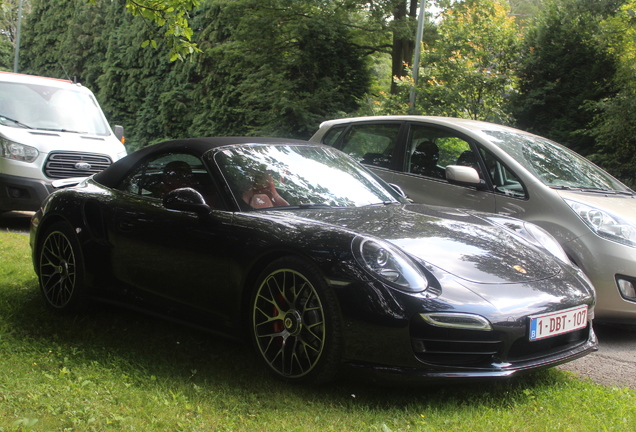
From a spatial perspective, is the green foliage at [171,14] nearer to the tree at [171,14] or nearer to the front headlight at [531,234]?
the tree at [171,14]

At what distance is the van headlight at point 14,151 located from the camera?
360 inches

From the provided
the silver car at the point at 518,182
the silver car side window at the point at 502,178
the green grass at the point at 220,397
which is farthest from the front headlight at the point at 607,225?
the green grass at the point at 220,397

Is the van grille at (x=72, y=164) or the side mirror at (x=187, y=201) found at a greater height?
the side mirror at (x=187, y=201)

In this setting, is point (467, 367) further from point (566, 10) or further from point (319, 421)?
point (566, 10)

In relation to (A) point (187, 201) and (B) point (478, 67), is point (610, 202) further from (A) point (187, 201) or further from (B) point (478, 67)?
(B) point (478, 67)

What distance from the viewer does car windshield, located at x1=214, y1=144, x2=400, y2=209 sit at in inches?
167

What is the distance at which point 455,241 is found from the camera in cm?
389

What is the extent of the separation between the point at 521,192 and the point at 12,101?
736cm

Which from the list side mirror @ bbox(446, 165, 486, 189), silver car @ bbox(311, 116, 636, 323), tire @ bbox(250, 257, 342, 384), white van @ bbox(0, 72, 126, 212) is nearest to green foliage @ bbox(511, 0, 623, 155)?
silver car @ bbox(311, 116, 636, 323)

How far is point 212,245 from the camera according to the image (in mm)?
4031

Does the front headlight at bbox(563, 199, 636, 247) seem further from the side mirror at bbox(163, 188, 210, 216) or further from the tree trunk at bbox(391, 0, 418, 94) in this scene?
the tree trunk at bbox(391, 0, 418, 94)

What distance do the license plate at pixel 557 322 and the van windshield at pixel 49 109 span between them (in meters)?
8.18

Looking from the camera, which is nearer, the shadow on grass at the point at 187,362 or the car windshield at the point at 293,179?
the shadow on grass at the point at 187,362

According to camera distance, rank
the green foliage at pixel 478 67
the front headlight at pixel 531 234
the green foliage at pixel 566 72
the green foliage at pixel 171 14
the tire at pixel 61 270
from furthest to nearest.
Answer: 1. the green foliage at pixel 566 72
2. the green foliage at pixel 478 67
3. the green foliage at pixel 171 14
4. the tire at pixel 61 270
5. the front headlight at pixel 531 234
